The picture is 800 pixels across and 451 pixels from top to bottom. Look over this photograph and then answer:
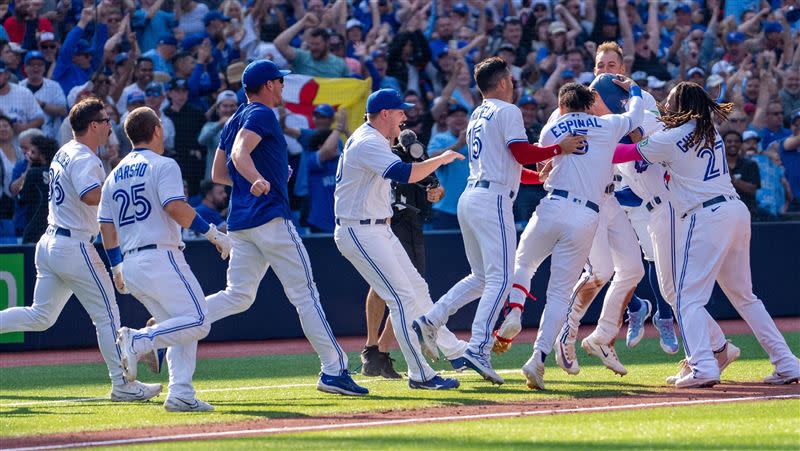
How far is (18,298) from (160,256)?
20.2 ft

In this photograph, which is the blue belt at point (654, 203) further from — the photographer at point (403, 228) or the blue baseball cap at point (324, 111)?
the blue baseball cap at point (324, 111)

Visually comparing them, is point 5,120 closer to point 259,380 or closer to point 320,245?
point 320,245

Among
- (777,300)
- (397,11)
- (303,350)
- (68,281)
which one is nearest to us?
(68,281)

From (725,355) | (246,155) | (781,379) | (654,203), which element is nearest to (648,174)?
(654,203)

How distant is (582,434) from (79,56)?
32.6 ft

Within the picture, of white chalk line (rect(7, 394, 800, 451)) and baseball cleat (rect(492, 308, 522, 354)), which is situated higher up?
baseball cleat (rect(492, 308, 522, 354))

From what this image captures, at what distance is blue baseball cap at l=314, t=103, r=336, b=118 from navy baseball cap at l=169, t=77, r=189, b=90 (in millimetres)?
1628

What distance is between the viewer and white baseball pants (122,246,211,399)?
7.46 meters

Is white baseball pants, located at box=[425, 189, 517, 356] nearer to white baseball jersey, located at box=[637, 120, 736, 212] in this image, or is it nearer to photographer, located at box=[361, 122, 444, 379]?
photographer, located at box=[361, 122, 444, 379]

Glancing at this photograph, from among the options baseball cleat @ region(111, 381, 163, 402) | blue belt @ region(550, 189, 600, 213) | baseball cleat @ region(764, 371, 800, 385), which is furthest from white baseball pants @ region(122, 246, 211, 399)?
baseball cleat @ region(764, 371, 800, 385)

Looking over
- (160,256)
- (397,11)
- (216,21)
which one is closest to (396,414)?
(160,256)

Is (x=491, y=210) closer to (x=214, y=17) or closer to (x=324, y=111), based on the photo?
(x=324, y=111)

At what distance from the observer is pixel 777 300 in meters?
15.0

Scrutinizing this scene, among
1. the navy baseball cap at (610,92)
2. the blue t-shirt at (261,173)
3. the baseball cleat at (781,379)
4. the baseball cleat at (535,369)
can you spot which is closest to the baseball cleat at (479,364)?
the baseball cleat at (535,369)
